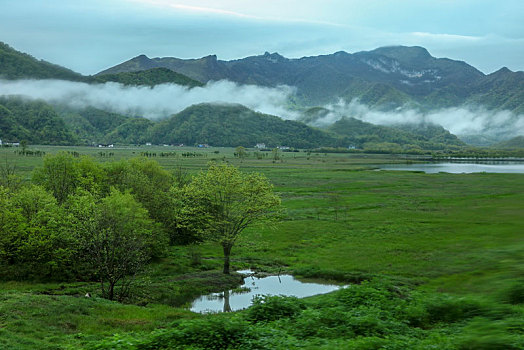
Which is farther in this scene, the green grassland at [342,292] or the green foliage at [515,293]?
the green foliage at [515,293]

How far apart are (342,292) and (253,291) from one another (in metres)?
16.5

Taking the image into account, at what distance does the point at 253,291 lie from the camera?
4253cm

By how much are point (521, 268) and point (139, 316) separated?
1060 inches

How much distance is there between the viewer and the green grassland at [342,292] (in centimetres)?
1845

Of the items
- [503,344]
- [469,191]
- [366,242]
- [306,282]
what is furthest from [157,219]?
[469,191]

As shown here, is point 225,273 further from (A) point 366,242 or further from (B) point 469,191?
(B) point 469,191

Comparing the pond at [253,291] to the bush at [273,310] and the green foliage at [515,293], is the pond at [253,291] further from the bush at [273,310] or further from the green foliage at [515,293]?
the green foliage at [515,293]

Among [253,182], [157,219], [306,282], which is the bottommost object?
[306,282]

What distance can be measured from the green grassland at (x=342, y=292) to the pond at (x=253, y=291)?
1.86 m

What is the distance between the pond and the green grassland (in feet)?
6.11

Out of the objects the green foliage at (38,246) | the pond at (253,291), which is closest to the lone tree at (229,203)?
the pond at (253,291)

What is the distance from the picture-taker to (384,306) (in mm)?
24750

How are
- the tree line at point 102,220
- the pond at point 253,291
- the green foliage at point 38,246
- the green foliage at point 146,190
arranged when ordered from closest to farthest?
the pond at point 253,291 → the tree line at point 102,220 → the green foliage at point 38,246 → the green foliage at point 146,190

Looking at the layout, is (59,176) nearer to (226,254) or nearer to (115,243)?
(115,243)
